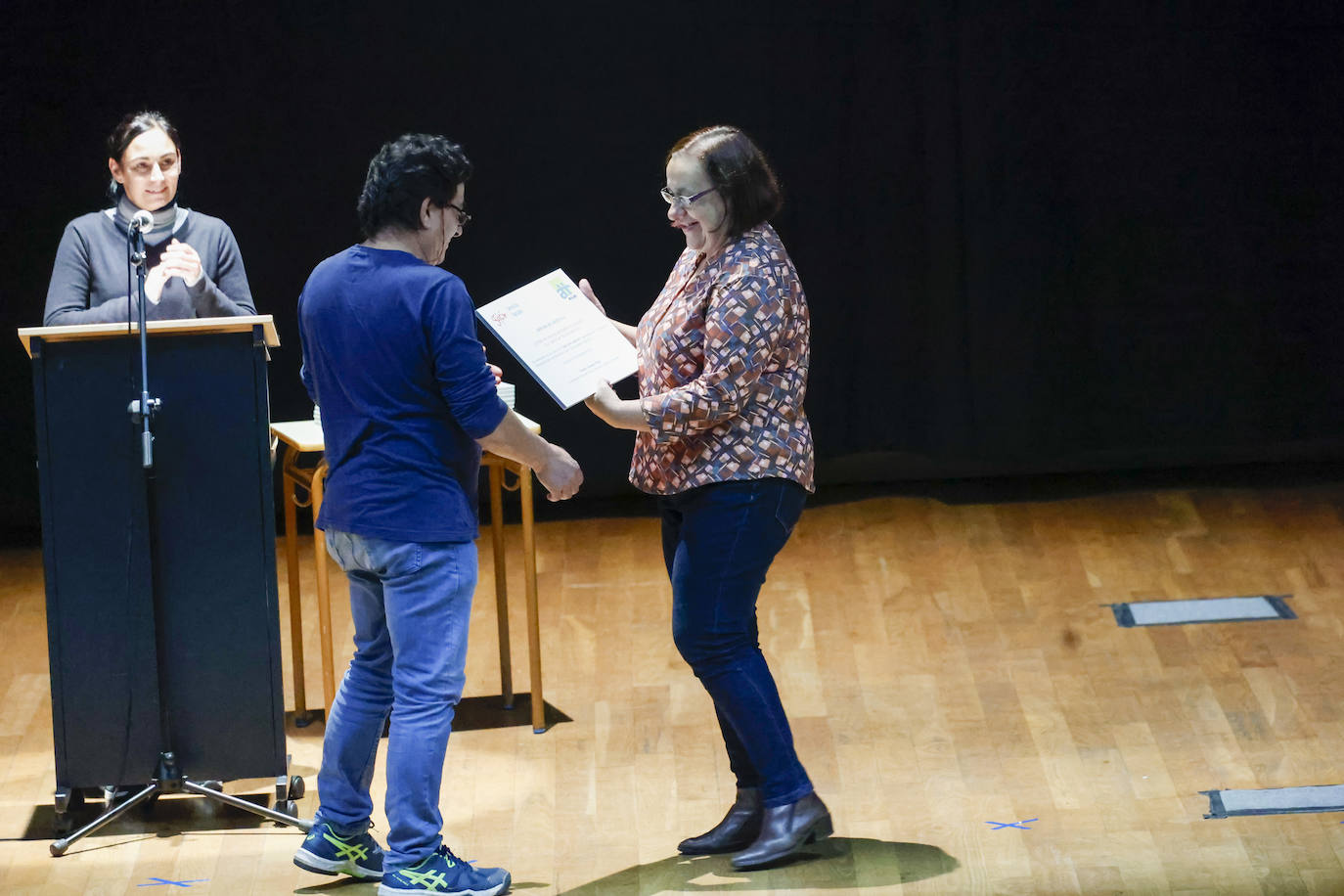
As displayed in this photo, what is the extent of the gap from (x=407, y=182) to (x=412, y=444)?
43cm

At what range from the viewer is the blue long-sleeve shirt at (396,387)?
2727mm

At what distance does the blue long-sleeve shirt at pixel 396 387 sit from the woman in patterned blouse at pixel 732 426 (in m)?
0.30

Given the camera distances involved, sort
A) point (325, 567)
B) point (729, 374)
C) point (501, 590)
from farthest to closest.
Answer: point (501, 590), point (325, 567), point (729, 374)

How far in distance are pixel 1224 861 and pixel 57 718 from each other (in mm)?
2236

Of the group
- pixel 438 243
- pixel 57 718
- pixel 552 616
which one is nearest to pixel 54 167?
pixel 552 616

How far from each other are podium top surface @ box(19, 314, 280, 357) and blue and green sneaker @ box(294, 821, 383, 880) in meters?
0.94

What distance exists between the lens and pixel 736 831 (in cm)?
316

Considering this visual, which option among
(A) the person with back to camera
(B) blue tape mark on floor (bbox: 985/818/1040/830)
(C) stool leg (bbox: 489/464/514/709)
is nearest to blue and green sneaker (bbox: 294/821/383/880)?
(A) the person with back to camera

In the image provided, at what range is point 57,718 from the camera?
3.31m

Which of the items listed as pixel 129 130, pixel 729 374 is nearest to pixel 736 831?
pixel 729 374

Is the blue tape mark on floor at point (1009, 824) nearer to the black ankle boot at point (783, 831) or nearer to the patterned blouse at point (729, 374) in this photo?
the black ankle boot at point (783, 831)

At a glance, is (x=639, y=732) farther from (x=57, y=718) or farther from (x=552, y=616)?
(x=57, y=718)

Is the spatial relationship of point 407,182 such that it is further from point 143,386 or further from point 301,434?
point 301,434

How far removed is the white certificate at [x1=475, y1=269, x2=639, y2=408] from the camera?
2957 mm
